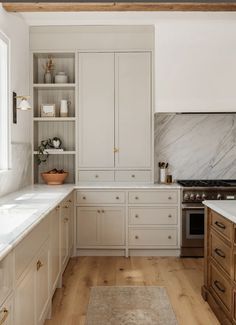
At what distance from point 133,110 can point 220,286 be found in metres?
2.52

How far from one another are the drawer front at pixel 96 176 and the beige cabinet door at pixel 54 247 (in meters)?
1.46

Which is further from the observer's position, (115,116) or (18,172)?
(115,116)

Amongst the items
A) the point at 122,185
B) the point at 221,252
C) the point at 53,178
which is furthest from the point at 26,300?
the point at 53,178

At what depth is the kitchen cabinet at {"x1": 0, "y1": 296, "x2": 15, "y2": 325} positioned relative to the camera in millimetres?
1649

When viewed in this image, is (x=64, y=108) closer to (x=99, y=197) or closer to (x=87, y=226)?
(x=99, y=197)

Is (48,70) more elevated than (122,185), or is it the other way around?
(48,70)

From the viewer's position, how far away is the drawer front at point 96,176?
4836 mm

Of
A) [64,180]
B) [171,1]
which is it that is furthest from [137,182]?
[171,1]

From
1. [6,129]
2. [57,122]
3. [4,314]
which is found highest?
[57,122]

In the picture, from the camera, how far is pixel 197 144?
16.7ft

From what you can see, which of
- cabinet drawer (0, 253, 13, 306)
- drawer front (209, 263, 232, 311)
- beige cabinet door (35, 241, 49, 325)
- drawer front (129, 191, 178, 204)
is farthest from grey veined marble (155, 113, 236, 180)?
cabinet drawer (0, 253, 13, 306)

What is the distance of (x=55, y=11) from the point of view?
406 cm

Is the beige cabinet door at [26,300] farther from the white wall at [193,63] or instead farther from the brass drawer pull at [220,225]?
the white wall at [193,63]

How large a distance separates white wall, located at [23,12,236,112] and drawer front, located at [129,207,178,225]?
3.74ft
